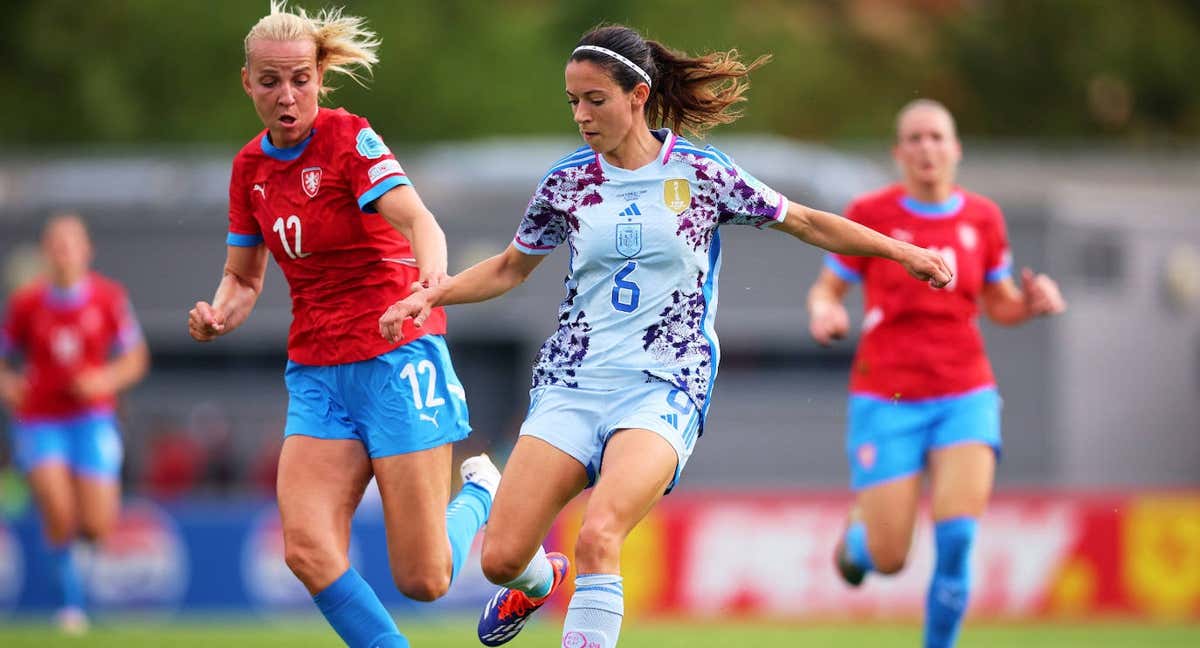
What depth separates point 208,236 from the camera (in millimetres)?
27188

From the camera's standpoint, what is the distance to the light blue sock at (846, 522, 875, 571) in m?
9.47

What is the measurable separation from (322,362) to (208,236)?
68.2 ft

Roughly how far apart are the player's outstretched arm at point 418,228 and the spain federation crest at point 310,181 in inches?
10.6

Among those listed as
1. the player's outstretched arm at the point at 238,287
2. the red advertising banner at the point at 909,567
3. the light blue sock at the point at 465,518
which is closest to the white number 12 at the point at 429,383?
the light blue sock at the point at 465,518

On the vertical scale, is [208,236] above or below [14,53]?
below

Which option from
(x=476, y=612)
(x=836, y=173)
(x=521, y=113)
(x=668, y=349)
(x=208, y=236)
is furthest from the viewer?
(x=521, y=113)

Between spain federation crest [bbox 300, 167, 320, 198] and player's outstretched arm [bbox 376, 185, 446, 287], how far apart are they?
0.27 m

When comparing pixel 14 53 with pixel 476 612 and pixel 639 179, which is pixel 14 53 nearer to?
pixel 476 612

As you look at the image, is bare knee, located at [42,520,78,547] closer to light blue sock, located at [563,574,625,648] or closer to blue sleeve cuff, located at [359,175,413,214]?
blue sleeve cuff, located at [359,175,413,214]

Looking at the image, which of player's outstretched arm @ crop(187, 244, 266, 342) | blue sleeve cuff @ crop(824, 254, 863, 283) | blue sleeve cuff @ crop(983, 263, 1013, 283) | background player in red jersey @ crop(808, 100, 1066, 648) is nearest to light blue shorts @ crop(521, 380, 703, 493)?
player's outstretched arm @ crop(187, 244, 266, 342)

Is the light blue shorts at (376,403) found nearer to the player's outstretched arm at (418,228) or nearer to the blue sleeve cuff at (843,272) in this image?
the player's outstretched arm at (418,228)

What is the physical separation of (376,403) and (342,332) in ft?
1.05

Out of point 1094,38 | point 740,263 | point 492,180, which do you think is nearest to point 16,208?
point 492,180

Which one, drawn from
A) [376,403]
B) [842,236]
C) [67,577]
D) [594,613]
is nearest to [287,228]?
[376,403]
